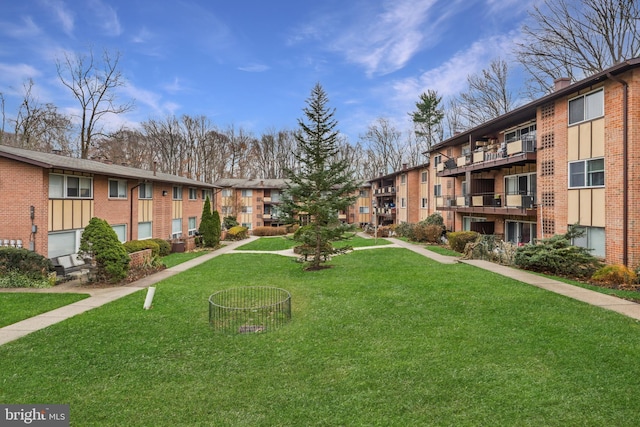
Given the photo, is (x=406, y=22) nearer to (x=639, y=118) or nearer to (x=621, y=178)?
(x=639, y=118)

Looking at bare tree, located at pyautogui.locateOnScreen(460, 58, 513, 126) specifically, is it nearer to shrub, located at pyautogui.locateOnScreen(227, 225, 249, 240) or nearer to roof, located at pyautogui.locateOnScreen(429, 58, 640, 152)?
roof, located at pyautogui.locateOnScreen(429, 58, 640, 152)

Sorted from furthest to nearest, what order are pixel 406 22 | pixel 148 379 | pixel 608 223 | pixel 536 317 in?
pixel 406 22, pixel 608 223, pixel 536 317, pixel 148 379

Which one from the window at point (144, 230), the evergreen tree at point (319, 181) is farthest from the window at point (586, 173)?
the window at point (144, 230)

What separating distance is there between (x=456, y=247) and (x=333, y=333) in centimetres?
1640

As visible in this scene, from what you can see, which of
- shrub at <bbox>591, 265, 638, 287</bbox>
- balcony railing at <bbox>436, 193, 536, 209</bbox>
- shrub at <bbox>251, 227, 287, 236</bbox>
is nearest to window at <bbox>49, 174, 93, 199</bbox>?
shrub at <bbox>591, 265, 638, 287</bbox>

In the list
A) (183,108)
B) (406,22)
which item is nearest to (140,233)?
(406,22)

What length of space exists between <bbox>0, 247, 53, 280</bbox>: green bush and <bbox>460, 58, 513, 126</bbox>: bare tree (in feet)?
125

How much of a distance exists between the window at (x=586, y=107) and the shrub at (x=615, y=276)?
633 centimetres

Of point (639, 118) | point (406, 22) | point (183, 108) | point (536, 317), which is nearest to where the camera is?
point (536, 317)

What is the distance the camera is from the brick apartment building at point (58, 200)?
553 inches

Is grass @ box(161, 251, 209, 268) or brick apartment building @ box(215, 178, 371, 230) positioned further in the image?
brick apartment building @ box(215, 178, 371, 230)

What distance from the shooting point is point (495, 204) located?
2083cm

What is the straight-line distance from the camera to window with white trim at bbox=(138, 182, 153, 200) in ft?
Answer: 71.8

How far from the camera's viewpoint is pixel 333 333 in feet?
24.3
